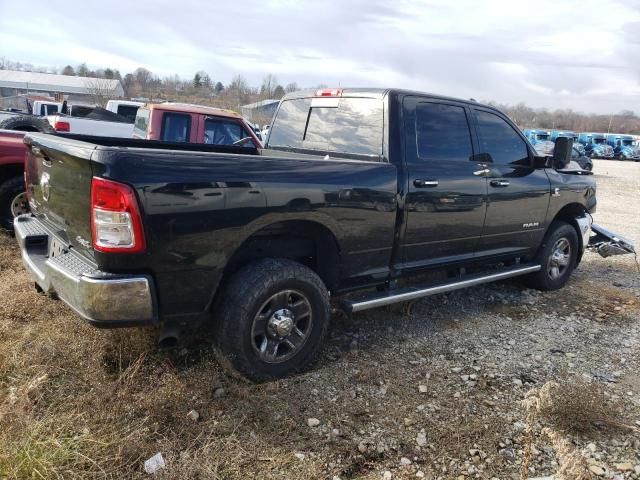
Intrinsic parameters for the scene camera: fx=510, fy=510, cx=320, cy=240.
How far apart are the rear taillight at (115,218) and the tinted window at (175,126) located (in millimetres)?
6111

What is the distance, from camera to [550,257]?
564cm

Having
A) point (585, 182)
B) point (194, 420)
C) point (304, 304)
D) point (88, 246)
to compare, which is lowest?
point (194, 420)

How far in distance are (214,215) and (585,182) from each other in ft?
15.4

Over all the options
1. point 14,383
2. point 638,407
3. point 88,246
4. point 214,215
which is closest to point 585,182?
point 638,407

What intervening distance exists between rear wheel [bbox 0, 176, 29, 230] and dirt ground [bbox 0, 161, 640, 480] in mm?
1489

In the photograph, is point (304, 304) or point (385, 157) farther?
point (385, 157)

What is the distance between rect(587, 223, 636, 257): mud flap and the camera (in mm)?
6523

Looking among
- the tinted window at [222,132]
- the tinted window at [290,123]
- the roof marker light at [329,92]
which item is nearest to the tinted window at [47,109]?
the tinted window at [222,132]

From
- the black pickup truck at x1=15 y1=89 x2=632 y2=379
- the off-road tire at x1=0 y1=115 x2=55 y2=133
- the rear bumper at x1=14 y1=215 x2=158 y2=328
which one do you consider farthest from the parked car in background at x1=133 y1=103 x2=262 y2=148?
the rear bumper at x1=14 y1=215 x2=158 y2=328

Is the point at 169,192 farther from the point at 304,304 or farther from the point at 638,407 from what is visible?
the point at 638,407

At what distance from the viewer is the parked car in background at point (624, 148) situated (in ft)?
143

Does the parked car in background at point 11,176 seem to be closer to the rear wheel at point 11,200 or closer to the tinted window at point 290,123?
the rear wheel at point 11,200

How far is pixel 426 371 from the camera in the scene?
12.3 feet

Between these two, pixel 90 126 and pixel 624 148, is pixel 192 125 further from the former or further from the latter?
pixel 624 148
